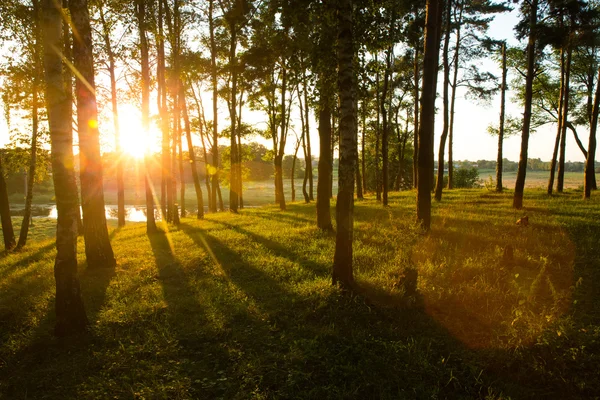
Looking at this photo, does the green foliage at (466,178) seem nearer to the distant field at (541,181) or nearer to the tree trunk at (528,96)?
the distant field at (541,181)

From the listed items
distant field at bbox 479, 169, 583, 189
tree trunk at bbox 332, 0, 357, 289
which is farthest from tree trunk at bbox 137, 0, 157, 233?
distant field at bbox 479, 169, 583, 189

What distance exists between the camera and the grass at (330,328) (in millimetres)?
4184

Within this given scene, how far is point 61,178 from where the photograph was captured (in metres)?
5.57

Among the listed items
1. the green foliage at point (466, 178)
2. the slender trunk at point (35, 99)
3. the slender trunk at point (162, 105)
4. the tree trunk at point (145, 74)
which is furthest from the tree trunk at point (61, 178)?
the green foliage at point (466, 178)

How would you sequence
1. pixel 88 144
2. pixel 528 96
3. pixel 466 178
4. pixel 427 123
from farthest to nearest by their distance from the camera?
pixel 466 178 → pixel 528 96 → pixel 427 123 → pixel 88 144

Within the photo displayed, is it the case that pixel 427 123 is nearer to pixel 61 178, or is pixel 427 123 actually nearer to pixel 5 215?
pixel 61 178

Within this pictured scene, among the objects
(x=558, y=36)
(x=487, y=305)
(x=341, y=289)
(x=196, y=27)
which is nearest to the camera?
(x=487, y=305)

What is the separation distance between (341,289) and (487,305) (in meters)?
2.47

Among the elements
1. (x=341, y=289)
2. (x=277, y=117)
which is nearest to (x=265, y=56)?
(x=277, y=117)

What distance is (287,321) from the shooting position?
5.70 m

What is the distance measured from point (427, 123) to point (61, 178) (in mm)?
10430

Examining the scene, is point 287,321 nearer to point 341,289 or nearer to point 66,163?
point 341,289

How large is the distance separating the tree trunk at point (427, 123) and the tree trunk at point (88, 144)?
9.74m

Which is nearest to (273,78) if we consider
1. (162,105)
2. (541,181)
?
(162,105)
